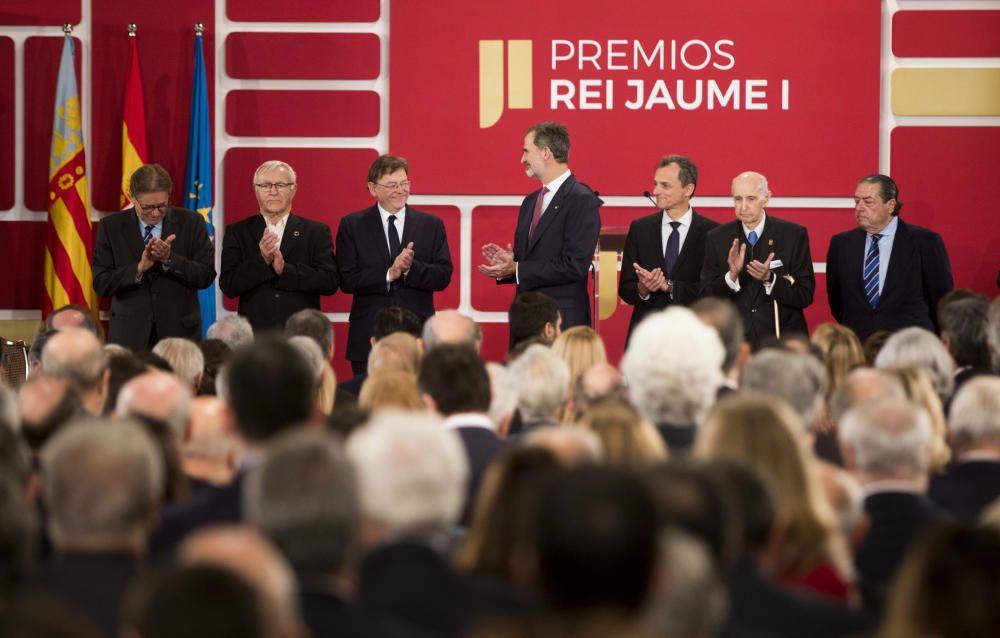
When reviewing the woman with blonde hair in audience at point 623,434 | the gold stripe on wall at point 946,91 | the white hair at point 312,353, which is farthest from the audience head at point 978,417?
the gold stripe on wall at point 946,91

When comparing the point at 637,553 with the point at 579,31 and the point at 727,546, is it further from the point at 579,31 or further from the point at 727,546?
the point at 579,31

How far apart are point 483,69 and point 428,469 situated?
622 centimetres

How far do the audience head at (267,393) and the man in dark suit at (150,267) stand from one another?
412cm

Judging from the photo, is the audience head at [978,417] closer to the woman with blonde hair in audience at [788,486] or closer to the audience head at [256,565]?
the woman with blonde hair in audience at [788,486]

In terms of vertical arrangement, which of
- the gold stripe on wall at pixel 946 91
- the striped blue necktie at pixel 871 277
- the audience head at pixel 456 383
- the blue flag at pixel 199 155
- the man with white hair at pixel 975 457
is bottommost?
the man with white hair at pixel 975 457

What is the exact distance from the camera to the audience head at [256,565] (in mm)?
1705

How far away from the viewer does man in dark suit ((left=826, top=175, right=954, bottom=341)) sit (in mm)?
7273

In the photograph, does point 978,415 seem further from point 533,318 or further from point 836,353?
point 533,318

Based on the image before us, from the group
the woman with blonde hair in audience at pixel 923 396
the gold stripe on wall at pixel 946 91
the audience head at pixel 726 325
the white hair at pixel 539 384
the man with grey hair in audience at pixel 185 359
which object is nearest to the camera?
the woman with blonde hair in audience at pixel 923 396

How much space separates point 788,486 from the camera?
2.66m

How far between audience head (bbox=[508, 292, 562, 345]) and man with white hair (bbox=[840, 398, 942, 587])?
2.97 m

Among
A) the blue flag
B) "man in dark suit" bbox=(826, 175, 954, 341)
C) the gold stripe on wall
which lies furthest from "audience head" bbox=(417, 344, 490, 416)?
the gold stripe on wall

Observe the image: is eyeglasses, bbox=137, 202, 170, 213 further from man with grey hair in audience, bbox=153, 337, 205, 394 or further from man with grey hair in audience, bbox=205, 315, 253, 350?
man with grey hair in audience, bbox=153, 337, 205, 394

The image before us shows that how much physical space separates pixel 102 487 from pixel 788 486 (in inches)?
49.6
